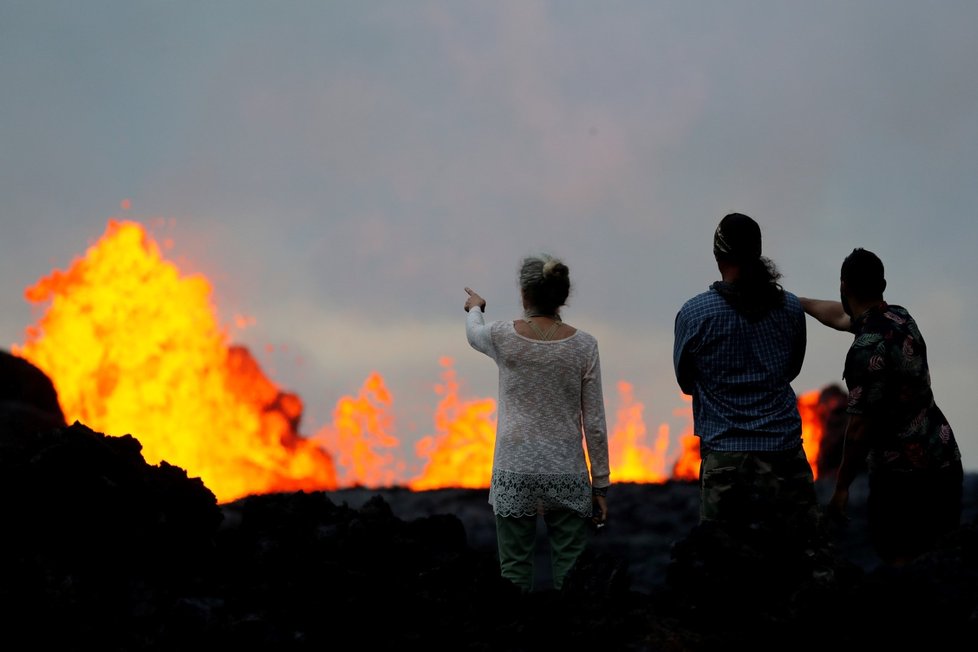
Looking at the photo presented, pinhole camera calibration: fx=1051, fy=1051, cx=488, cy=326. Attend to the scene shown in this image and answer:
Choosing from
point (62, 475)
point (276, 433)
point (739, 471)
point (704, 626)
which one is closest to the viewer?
point (739, 471)

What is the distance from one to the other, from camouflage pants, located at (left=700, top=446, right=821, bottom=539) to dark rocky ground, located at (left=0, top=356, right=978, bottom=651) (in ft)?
0.94

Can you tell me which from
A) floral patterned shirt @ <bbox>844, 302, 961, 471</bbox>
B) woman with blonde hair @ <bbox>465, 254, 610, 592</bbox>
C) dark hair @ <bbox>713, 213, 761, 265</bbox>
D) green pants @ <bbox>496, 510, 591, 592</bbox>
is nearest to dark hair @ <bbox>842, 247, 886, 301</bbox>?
floral patterned shirt @ <bbox>844, 302, 961, 471</bbox>

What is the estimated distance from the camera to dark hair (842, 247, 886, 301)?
23.5ft

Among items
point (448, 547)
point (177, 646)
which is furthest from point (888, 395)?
point (177, 646)

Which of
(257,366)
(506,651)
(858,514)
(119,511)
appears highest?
(257,366)

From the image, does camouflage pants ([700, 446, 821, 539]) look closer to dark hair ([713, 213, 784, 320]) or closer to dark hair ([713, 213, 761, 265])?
dark hair ([713, 213, 784, 320])

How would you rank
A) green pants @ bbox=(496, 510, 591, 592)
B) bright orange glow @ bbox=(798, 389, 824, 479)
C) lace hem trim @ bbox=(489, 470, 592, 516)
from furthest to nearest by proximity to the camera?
bright orange glow @ bbox=(798, 389, 824, 479) < green pants @ bbox=(496, 510, 591, 592) < lace hem trim @ bbox=(489, 470, 592, 516)

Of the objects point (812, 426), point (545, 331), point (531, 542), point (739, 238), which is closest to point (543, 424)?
point (545, 331)

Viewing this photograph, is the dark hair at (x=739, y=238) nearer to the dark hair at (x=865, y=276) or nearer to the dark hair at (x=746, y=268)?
the dark hair at (x=746, y=268)

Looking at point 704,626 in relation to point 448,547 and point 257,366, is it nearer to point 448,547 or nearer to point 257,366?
point 448,547

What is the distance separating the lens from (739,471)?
269 inches

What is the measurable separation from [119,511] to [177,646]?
1430mm

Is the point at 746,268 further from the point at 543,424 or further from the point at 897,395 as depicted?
the point at 543,424

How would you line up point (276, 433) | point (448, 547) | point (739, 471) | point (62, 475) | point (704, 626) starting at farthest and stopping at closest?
point (276, 433) → point (448, 547) → point (62, 475) → point (704, 626) → point (739, 471)
